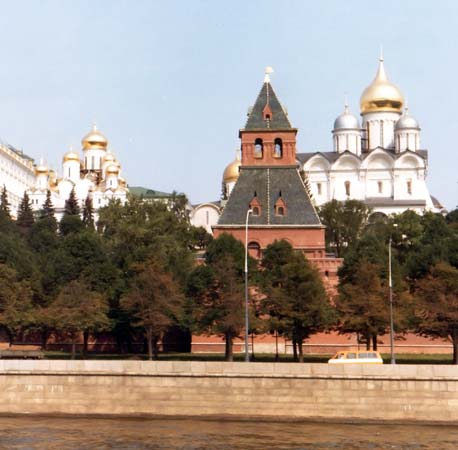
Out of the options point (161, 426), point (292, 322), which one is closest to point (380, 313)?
point (292, 322)

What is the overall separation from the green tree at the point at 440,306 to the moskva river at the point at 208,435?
1537 centimetres

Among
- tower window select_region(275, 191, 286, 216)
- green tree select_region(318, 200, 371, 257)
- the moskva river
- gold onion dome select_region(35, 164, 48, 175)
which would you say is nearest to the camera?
the moskva river

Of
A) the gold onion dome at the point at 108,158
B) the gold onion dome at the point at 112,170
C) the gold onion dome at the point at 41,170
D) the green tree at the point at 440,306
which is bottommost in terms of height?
the green tree at the point at 440,306

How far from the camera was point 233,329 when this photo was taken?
201 feet

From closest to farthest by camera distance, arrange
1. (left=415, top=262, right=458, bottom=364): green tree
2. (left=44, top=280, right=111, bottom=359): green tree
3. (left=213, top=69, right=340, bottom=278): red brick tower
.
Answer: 1. (left=415, top=262, right=458, bottom=364): green tree
2. (left=44, top=280, right=111, bottom=359): green tree
3. (left=213, top=69, right=340, bottom=278): red brick tower

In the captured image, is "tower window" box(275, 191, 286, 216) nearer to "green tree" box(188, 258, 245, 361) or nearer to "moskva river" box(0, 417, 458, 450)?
"green tree" box(188, 258, 245, 361)

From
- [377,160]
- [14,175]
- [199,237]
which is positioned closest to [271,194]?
[199,237]

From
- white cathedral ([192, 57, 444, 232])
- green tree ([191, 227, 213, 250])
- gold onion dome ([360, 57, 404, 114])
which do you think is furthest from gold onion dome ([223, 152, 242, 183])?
green tree ([191, 227, 213, 250])

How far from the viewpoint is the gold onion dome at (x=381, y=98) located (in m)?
133

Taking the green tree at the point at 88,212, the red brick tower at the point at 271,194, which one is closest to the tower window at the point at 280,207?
the red brick tower at the point at 271,194

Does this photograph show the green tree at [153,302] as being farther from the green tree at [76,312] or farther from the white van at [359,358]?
the white van at [359,358]

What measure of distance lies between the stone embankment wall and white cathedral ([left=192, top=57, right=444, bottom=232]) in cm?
8016

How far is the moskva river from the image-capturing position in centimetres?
4106

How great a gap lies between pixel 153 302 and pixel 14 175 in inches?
4225
